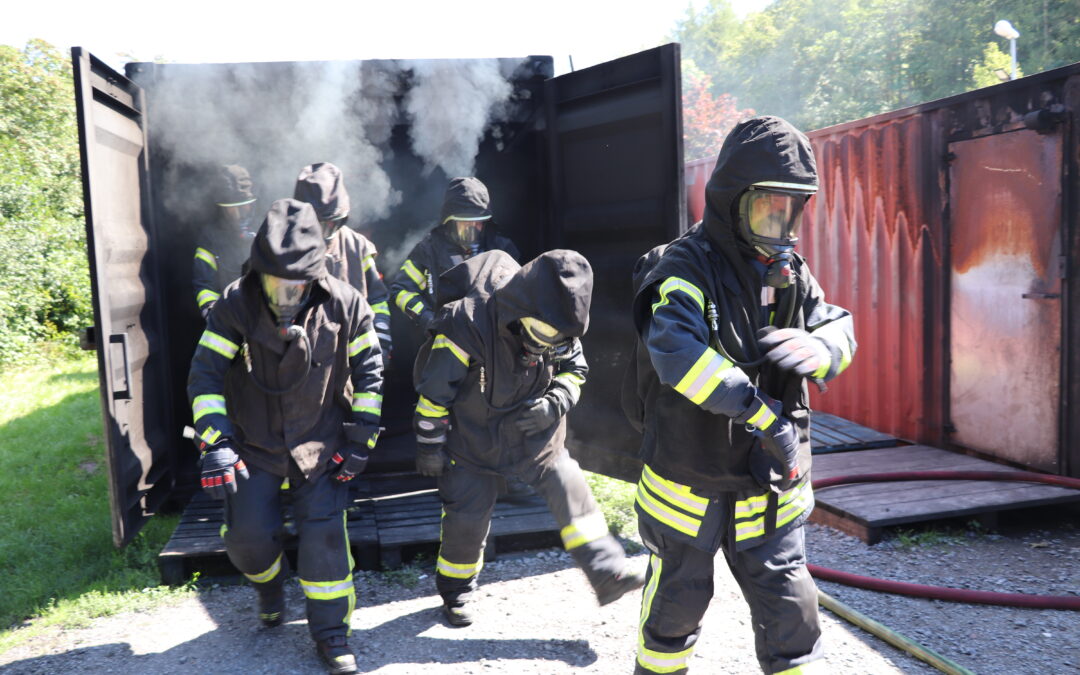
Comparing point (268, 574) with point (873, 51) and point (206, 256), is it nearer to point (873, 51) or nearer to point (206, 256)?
point (206, 256)

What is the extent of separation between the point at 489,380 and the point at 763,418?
4.94ft

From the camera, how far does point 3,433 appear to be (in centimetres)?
786

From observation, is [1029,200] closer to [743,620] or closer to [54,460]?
[743,620]

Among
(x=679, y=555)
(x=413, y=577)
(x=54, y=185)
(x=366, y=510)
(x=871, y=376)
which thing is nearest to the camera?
(x=679, y=555)

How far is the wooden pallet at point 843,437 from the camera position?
6.38 meters

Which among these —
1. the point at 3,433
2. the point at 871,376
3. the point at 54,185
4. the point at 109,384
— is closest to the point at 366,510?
the point at 109,384

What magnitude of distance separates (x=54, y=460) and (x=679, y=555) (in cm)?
618

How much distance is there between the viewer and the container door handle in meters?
4.26

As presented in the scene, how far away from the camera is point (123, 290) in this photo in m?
4.66

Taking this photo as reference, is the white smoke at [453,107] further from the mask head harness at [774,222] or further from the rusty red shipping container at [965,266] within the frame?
the mask head harness at [774,222]

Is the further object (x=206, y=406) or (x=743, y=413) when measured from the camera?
(x=206, y=406)

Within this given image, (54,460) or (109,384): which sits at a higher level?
(109,384)

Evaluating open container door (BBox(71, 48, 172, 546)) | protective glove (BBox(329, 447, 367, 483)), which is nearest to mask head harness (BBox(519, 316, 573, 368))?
protective glove (BBox(329, 447, 367, 483))

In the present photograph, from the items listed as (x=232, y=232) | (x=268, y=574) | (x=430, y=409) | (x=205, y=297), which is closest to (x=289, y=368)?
(x=430, y=409)
